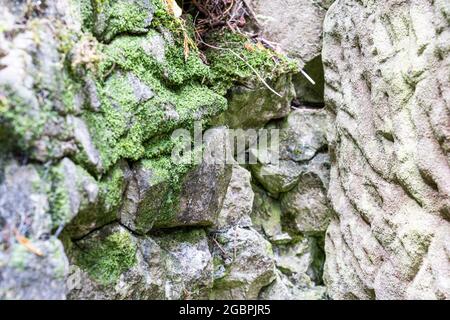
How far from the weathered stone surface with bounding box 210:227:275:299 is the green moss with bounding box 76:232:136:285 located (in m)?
0.66

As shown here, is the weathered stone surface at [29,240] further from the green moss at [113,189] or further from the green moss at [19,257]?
the green moss at [113,189]

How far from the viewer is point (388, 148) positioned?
179cm

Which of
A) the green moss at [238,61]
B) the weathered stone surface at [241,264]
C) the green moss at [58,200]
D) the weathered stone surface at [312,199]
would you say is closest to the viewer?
the green moss at [58,200]

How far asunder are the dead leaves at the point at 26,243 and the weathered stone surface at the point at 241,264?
3.75ft

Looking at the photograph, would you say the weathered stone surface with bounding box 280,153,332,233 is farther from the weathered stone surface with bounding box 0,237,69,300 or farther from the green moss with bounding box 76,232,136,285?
the weathered stone surface with bounding box 0,237,69,300

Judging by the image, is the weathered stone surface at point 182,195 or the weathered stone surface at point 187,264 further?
the weathered stone surface at point 187,264

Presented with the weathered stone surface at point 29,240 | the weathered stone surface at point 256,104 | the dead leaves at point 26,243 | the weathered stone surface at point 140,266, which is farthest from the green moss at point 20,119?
the weathered stone surface at point 256,104

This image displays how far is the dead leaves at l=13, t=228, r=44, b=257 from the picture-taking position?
1.12m

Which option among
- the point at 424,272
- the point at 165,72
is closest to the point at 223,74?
the point at 165,72

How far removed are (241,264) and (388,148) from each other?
0.96 meters

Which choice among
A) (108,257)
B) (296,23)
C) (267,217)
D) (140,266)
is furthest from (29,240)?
(296,23)

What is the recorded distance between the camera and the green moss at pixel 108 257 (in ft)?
4.91

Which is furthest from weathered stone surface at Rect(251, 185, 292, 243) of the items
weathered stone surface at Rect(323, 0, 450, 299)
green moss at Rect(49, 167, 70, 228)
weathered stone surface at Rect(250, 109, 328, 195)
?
green moss at Rect(49, 167, 70, 228)

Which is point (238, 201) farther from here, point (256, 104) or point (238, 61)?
point (238, 61)
